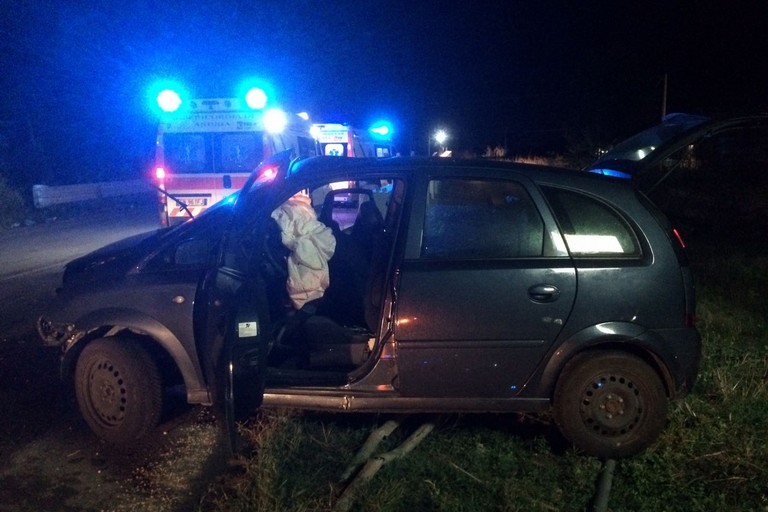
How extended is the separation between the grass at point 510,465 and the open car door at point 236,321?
45 cm

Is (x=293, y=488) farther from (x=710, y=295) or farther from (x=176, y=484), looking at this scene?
(x=710, y=295)

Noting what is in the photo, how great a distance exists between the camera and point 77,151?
2717cm

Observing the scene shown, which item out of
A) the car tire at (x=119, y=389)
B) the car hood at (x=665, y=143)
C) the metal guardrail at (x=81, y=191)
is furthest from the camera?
the metal guardrail at (x=81, y=191)

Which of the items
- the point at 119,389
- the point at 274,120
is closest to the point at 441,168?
the point at 119,389

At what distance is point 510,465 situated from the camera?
372 cm

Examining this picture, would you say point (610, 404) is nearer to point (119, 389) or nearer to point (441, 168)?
point (441, 168)

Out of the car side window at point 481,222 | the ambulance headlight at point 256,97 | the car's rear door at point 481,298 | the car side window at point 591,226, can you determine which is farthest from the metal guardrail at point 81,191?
the car side window at point 591,226

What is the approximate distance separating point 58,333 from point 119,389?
0.59 metres

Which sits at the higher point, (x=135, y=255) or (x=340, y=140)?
(x=340, y=140)

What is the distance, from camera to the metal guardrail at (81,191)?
60.1ft

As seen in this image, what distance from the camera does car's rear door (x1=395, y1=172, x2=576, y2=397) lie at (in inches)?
143

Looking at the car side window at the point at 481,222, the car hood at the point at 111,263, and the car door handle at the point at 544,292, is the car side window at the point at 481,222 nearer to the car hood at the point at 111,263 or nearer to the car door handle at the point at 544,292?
the car door handle at the point at 544,292

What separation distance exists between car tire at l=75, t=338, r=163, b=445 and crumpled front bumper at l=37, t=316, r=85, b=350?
14 cm

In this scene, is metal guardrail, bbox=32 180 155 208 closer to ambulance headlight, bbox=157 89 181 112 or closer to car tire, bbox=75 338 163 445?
ambulance headlight, bbox=157 89 181 112
